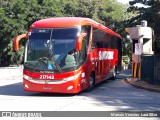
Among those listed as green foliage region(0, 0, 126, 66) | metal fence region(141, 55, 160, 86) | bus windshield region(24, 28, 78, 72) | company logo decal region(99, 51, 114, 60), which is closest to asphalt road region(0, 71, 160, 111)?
bus windshield region(24, 28, 78, 72)

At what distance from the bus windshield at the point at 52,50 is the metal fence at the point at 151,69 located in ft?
20.1

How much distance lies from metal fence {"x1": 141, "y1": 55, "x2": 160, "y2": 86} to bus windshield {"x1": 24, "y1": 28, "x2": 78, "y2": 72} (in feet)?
20.1

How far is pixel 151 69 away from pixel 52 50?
741 cm

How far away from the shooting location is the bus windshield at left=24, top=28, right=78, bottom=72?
561 inches

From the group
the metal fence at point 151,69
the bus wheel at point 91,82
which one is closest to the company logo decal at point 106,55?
the bus wheel at point 91,82

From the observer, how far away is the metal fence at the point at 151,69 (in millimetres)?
18797

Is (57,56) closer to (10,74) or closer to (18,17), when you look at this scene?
(10,74)

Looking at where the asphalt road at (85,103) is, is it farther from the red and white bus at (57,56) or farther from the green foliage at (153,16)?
the green foliage at (153,16)

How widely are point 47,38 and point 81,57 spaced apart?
1621 mm

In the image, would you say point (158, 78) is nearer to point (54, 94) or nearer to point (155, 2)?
point (54, 94)

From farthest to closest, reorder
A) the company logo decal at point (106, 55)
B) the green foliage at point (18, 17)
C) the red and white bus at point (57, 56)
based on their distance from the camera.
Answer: the green foliage at point (18, 17)
the company logo decal at point (106, 55)
the red and white bus at point (57, 56)

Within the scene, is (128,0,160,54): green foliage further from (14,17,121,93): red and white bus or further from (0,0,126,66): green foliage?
(14,17,121,93): red and white bus

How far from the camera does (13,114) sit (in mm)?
10156

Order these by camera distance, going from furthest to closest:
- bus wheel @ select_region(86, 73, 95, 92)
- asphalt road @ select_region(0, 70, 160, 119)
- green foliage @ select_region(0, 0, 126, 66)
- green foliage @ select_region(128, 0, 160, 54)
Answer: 1. green foliage @ select_region(0, 0, 126, 66)
2. green foliage @ select_region(128, 0, 160, 54)
3. bus wheel @ select_region(86, 73, 95, 92)
4. asphalt road @ select_region(0, 70, 160, 119)
